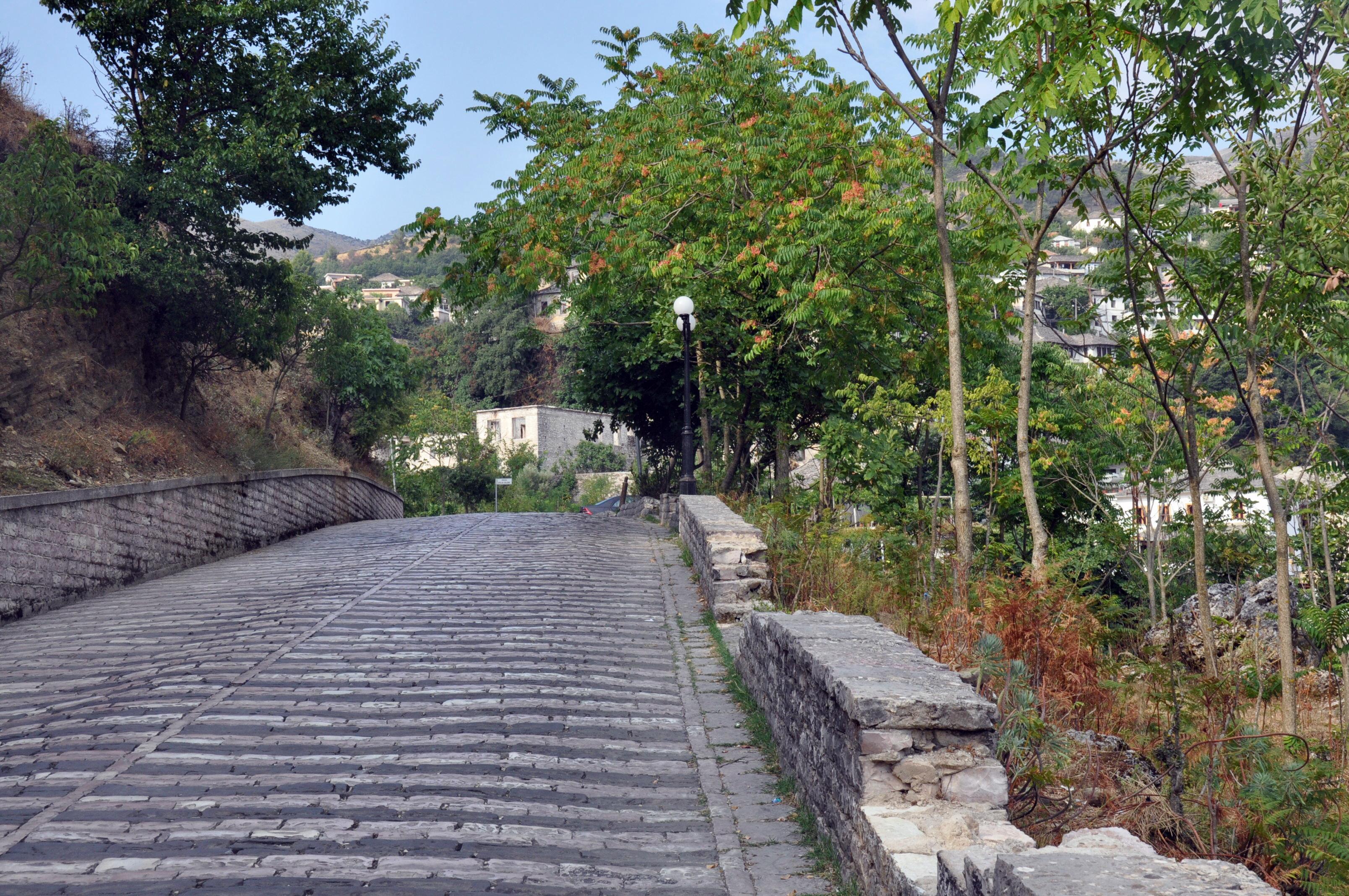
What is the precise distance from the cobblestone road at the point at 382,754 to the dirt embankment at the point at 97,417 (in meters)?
5.19

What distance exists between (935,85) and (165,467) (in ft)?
49.0

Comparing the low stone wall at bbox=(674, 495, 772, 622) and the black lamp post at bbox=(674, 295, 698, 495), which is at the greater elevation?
the black lamp post at bbox=(674, 295, 698, 495)

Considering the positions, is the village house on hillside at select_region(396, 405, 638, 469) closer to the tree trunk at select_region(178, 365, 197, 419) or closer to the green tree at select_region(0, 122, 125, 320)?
the tree trunk at select_region(178, 365, 197, 419)

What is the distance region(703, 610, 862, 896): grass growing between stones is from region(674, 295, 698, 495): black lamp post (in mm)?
8029

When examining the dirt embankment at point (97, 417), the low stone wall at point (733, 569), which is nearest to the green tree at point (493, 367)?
the dirt embankment at point (97, 417)

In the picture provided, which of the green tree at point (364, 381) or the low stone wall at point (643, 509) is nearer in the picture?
the low stone wall at point (643, 509)

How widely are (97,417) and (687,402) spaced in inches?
409

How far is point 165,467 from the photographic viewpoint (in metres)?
18.6

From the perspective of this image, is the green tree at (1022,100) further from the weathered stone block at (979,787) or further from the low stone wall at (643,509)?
the low stone wall at (643,509)

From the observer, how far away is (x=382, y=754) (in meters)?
6.06

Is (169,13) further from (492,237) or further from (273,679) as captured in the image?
(273,679)

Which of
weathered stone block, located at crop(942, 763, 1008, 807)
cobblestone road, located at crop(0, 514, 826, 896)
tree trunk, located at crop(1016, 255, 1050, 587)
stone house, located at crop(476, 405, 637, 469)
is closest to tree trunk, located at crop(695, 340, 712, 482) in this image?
cobblestone road, located at crop(0, 514, 826, 896)

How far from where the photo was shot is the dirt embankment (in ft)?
50.8

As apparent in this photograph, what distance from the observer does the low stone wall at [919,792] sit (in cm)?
270
